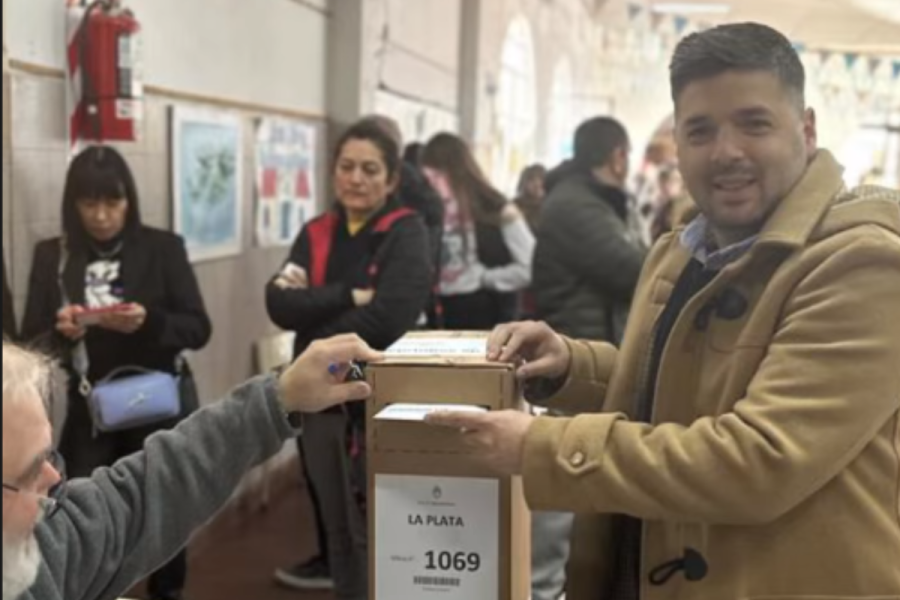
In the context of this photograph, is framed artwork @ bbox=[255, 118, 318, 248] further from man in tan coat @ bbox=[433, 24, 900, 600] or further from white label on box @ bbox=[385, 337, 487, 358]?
man in tan coat @ bbox=[433, 24, 900, 600]

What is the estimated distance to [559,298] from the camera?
3301mm

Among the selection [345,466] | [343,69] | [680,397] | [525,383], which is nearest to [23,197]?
[345,466]

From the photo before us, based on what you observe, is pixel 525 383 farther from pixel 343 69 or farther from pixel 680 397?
pixel 343 69

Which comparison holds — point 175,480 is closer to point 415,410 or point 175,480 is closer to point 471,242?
point 415,410

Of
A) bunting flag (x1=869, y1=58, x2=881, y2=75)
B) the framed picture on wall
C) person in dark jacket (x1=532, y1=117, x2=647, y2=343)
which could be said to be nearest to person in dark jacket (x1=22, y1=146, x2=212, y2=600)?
the framed picture on wall

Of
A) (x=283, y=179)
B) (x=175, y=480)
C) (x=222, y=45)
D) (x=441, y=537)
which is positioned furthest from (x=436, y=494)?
(x=283, y=179)

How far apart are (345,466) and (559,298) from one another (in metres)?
0.89

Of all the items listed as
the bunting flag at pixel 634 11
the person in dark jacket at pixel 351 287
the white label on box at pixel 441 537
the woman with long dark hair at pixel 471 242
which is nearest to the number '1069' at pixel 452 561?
the white label on box at pixel 441 537

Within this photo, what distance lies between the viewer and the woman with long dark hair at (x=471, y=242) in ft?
12.9

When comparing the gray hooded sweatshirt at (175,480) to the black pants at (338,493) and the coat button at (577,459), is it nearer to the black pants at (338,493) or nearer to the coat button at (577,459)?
the coat button at (577,459)

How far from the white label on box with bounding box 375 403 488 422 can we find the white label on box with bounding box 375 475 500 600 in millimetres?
82

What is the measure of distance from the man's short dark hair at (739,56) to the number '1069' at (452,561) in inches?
24.4

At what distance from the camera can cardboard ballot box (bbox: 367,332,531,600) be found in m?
1.29

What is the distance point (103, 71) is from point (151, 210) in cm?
65
